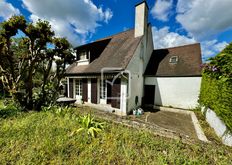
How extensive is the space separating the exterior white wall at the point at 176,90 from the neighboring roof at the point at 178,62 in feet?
2.54

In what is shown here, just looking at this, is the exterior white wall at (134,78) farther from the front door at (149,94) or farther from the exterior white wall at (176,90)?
the exterior white wall at (176,90)

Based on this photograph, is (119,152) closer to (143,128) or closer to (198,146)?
(143,128)

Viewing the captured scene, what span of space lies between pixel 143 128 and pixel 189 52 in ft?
53.5

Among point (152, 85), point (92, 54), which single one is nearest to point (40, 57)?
point (92, 54)

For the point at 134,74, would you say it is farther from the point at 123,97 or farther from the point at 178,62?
the point at 178,62

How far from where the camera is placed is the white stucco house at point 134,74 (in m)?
13.4

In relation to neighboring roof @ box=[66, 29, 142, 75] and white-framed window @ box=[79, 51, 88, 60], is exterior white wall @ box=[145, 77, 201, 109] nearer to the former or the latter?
neighboring roof @ box=[66, 29, 142, 75]

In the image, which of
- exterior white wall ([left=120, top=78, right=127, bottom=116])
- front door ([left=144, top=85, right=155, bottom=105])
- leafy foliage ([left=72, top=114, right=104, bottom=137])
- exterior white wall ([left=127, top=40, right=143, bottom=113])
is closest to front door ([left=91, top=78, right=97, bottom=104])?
exterior white wall ([left=120, top=78, right=127, bottom=116])

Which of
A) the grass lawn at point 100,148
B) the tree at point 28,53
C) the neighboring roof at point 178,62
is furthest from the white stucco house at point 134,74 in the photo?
the grass lawn at point 100,148

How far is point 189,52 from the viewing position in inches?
704

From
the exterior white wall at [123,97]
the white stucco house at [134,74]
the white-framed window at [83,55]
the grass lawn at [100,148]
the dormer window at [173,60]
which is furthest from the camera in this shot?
the dormer window at [173,60]

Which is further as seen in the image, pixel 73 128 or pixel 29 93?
pixel 29 93

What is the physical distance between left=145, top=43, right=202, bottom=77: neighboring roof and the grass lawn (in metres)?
12.0

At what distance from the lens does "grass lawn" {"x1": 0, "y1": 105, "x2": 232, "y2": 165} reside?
452 centimetres
